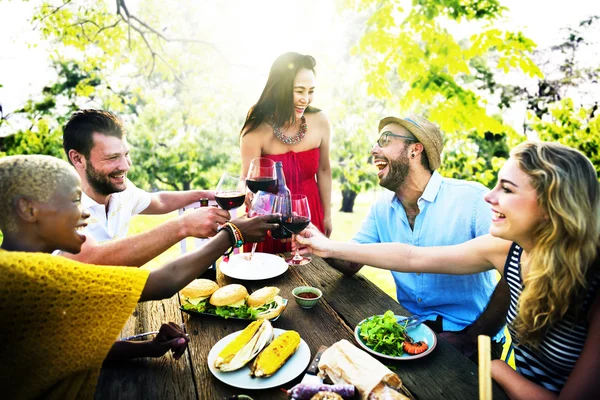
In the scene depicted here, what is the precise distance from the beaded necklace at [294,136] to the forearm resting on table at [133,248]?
1745 mm

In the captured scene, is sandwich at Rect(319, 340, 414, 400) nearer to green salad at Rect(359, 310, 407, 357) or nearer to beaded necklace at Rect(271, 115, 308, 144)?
green salad at Rect(359, 310, 407, 357)

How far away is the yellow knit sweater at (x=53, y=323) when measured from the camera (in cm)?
111

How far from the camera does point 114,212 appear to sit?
2777 mm

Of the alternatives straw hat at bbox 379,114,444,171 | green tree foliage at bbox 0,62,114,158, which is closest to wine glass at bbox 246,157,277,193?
straw hat at bbox 379,114,444,171

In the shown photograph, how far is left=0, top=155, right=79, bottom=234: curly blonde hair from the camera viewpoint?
4.22 ft

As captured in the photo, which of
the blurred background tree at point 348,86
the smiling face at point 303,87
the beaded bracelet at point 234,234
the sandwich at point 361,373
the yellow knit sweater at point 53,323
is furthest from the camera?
the blurred background tree at point 348,86

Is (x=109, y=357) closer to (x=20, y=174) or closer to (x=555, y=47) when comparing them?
(x=20, y=174)

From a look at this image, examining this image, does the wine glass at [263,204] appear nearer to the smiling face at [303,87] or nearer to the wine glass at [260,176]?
the wine glass at [260,176]

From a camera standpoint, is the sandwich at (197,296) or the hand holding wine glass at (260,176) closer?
the sandwich at (197,296)

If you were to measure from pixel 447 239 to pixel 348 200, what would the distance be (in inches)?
454

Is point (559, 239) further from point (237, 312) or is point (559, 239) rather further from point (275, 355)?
point (237, 312)

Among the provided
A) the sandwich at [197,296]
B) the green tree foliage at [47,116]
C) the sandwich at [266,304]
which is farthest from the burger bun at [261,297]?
the green tree foliage at [47,116]

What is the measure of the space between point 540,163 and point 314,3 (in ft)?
21.3

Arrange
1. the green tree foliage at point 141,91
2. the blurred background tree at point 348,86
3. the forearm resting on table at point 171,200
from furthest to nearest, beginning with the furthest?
1. the green tree foliage at point 141,91
2. the blurred background tree at point 348,86
3. the forearm resting on table at point 171,200
